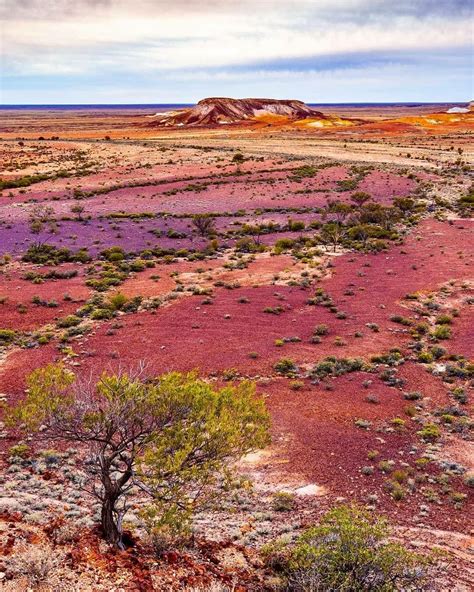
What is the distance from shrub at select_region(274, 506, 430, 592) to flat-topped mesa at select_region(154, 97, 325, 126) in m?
162

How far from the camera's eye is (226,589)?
28.0 feet

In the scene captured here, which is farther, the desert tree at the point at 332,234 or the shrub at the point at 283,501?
the desert tree at the point at 332,234

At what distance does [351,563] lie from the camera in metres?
8.52

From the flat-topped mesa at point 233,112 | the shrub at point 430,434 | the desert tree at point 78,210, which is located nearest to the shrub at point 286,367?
the shrub at point 430,434

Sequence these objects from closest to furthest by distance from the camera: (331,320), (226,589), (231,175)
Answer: (226,589)
(331,320)
(231,175)

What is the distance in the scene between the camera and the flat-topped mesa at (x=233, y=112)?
166 meters

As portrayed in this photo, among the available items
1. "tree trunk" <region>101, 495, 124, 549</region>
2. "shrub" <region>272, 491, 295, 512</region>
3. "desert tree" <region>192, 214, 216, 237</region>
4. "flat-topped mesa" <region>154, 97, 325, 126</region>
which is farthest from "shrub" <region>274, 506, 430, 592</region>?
"flat-topped mesa" <region>154, 97, 325, 126</region>


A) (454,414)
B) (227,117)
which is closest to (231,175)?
(454,414)

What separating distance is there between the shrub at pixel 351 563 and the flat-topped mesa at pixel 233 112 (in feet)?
533

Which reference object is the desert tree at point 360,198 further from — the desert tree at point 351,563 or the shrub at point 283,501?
the desert tree at point 351,563

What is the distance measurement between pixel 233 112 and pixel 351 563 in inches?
6839

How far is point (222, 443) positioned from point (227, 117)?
168370 mm

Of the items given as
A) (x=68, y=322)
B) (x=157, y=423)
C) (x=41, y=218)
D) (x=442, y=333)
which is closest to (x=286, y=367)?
(x=442, y=333)

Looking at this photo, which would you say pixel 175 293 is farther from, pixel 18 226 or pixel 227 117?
pixel 227 117
